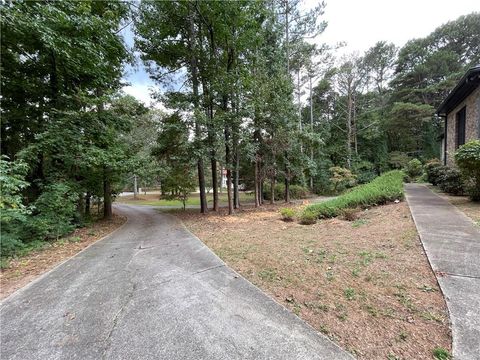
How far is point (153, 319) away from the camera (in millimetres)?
2469

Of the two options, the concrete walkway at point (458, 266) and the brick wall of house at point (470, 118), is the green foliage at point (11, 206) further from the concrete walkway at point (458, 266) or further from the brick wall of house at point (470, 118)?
the brick wall of house at point (470, 118)

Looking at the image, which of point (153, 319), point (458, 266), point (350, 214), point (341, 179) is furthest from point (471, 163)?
point (341, 179)

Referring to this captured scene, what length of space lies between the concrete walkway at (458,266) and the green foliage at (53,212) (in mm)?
8288

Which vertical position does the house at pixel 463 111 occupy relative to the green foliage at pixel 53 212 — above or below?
above

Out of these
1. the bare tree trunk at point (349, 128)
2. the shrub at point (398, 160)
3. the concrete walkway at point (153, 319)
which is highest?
the bare tree trunk at point (349, 128)

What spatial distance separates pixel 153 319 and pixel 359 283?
259 centimetres

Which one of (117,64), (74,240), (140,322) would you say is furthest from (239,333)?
(117,64)

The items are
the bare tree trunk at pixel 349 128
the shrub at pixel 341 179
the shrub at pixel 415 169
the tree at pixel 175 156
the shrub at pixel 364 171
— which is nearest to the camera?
the tree at pixel 175 156

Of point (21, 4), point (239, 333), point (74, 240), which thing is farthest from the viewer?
point (74, 240)

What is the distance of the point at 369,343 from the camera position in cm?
188

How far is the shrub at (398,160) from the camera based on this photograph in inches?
947

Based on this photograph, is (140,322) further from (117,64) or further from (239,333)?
(117,64)

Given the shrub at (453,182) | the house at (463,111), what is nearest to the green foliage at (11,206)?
the house at (463,111)

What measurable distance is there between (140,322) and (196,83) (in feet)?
33.3
